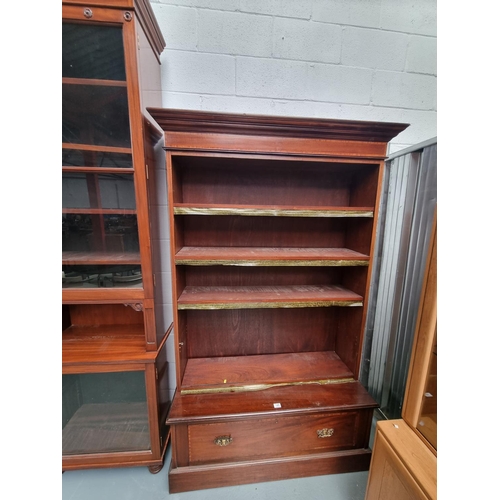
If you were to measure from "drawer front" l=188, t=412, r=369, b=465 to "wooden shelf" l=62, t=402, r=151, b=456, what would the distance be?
0.94ft

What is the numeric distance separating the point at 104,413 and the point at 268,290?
104 cm

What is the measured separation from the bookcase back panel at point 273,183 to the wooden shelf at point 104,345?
730mm

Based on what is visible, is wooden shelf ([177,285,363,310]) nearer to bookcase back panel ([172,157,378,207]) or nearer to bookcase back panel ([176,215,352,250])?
bookcase back panel ([176,215,352,250])

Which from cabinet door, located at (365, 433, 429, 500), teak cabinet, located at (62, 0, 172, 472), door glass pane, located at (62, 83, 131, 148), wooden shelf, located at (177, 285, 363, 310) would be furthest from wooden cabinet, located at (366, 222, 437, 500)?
door glass pane, located at (62, 83, 131, 148)

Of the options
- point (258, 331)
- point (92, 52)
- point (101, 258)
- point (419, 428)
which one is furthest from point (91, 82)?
point (419, 428)

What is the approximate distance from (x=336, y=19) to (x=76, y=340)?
2054mm

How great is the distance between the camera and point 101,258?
0.95 m

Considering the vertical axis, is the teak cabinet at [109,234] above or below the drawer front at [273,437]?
above

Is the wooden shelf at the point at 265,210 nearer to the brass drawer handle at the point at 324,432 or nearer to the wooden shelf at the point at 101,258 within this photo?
the wooden shelf at the point at 101,258

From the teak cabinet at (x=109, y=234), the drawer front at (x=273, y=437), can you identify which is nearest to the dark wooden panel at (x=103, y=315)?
the teak cabinet at (x=109, y=234)

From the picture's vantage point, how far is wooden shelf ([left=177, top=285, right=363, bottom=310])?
0.97 metres

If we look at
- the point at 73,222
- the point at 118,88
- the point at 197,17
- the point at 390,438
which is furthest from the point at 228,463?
the point at 197,17

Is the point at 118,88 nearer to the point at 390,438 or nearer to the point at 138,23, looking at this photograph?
the point at 138,23

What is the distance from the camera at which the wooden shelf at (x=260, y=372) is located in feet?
3.46
